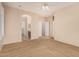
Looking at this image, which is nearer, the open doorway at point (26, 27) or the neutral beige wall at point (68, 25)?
the neutral beige wall at point (68, 25)

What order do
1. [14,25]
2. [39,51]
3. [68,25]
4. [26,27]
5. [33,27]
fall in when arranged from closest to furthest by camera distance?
1. [39,51]
2. [68,25]
3. [14,25]
4. [26,27]
5. [33,27]

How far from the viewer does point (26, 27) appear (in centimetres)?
637

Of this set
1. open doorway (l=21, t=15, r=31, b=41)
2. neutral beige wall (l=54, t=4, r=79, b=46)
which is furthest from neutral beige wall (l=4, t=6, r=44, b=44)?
neutral beige wall (l=54, t=4, r=79, b=46)

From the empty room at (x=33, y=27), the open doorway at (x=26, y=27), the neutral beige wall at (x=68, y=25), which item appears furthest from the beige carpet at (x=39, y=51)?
the open doorway at (x=26, y=27)

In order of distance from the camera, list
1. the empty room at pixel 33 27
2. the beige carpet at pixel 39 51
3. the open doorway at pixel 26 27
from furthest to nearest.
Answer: the open doorway at pixel 26 27 → the empty room at pixel 33 27 → the beige carpet at pixel 39 51

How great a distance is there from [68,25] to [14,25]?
8.17 feet

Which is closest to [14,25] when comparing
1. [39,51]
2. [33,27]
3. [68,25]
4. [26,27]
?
[26,27]

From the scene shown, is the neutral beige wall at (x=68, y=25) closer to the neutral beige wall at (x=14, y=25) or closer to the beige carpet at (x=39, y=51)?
the beige carpet at (x=39, y=51)

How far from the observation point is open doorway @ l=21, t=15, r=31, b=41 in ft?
20.8

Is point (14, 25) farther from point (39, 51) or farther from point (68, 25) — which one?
point (68, 25)

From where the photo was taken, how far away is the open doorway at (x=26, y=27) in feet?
20.8

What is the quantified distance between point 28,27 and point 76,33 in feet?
9.02

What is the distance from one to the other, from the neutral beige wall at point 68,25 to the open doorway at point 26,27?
1.58 m

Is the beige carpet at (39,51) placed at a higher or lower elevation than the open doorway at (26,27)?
lower
